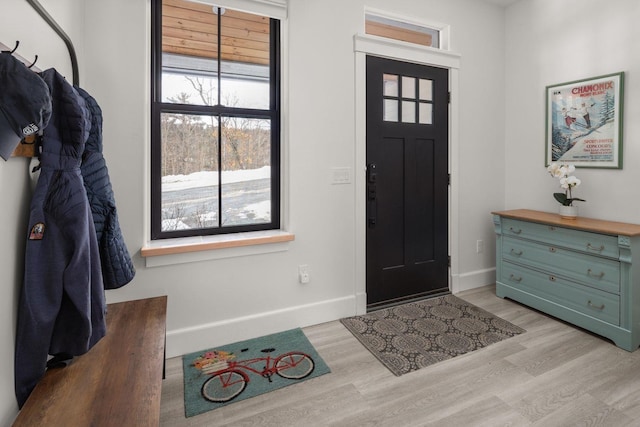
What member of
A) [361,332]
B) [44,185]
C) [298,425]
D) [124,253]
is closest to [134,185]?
[124,253]

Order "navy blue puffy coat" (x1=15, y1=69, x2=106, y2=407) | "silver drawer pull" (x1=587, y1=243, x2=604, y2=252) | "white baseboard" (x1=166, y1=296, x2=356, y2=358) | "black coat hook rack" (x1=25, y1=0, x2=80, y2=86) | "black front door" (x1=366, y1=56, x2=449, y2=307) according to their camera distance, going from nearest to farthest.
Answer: "navy blue puffy coat" (x1=15, y1=69, x2=106, y2=407) → "black coat hook rack" (x1=25, y1=0, x2=80, y2=86) → "white baseboard" (x1=166, y1=296, x2=356, y2=358) → "silver drawer pull" (x1=587, y1=243, x2=604, y2=252) → "black front door" (x1=366, y1=56, x2=449, y2=307)

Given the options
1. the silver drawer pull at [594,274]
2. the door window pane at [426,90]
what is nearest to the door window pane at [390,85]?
the door window pane at [426,90]

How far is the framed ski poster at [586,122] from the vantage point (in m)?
2.72

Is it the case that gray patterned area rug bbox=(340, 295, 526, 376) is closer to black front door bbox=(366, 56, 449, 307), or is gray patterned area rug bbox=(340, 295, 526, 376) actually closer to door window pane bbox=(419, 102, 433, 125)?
black front door bbox=(366, 56, 449, 307)

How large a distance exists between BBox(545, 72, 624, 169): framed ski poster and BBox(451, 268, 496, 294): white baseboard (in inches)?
48.3

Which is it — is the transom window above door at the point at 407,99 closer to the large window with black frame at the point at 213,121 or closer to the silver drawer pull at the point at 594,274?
the large window with black frame at the point at 213,121

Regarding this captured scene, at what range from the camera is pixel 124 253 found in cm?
174

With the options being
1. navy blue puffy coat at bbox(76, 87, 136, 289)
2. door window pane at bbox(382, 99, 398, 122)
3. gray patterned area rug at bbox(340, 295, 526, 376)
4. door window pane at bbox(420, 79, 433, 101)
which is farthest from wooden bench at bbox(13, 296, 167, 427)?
door window pane at bbox(420, 79, 433, 101)

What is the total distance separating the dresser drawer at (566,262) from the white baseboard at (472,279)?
0.41m

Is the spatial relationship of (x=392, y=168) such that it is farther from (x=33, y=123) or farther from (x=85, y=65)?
(x=33, y=123)

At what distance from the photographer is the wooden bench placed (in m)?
1.07

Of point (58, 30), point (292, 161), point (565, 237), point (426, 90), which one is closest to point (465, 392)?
point (565, 237)

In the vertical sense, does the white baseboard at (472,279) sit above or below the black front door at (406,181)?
below

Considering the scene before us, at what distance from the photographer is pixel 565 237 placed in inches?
104
